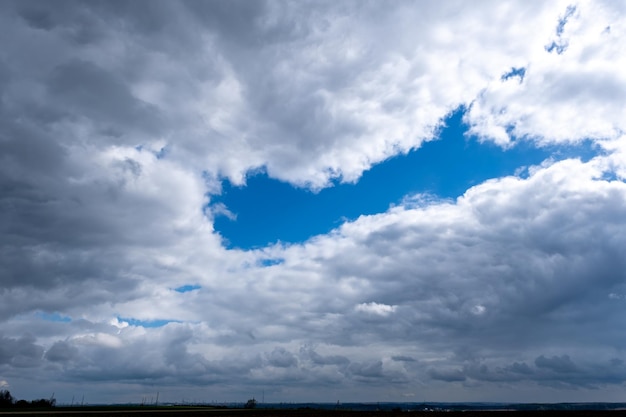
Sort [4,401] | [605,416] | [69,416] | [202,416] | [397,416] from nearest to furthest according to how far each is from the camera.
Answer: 1. [69,416]
2. [202,416]
3. [605,416]
4. [397,416]
5. [4,401]

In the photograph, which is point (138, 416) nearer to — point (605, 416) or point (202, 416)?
point (202, 416)

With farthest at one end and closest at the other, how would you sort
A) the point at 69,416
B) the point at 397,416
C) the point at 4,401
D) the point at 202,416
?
the point at 4,401 < the point at 397,416 < the point at 202,416 < the point at 69,416

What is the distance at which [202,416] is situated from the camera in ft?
408

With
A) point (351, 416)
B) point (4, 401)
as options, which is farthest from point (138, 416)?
point (4, 401)

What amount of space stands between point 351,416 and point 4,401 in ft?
468

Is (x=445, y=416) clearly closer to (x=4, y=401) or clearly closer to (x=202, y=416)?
(x=202, y=416)

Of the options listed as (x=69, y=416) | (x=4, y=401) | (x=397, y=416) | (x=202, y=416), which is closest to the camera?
(x=69, y=416)

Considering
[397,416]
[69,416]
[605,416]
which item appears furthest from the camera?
[397,416]

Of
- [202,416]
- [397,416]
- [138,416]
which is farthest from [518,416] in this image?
[138,416]

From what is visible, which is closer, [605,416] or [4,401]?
[605,416]

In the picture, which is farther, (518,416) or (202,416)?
(518,416)

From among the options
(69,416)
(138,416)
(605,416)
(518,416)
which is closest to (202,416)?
(138,416)

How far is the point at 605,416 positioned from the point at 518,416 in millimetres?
24921

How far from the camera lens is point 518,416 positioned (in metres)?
150
